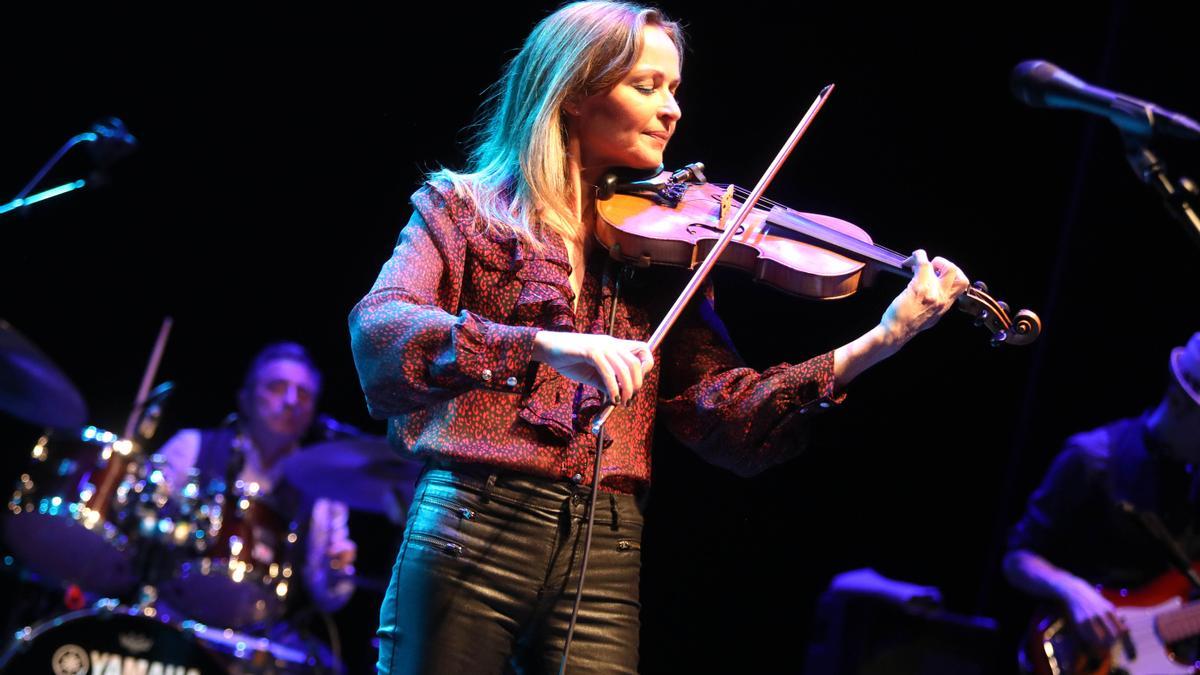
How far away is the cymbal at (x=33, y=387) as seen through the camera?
3.39 meters

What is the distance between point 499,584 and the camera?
62.7 inches

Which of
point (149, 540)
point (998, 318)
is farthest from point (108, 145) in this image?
point (998, 318)

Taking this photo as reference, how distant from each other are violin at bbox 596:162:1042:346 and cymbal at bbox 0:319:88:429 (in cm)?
230

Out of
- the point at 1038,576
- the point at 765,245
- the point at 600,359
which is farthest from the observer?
the point at 1038,576

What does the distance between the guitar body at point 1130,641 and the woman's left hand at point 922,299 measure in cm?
202

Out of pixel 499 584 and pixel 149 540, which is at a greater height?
pixel 499 584

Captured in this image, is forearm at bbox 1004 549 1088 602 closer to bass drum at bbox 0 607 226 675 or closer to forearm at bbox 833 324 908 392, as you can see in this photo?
forearm at bbox 833 324 908 392

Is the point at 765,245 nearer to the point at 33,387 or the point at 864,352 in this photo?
the point at 864,352

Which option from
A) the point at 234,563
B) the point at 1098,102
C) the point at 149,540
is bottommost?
the point at 234,563

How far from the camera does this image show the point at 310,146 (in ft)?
14.5

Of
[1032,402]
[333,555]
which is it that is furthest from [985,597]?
[333,555]

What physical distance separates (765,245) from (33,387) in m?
2.68

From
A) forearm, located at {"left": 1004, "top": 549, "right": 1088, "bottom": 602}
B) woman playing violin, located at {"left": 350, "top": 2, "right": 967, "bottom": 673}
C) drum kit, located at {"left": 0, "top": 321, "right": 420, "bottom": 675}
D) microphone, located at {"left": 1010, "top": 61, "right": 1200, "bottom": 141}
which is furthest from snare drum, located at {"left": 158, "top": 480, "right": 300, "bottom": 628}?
microphone, located at {"left": 1010, "top": 61, "right": 1200, "bottom": 141}

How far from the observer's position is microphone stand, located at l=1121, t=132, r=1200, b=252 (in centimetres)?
148
